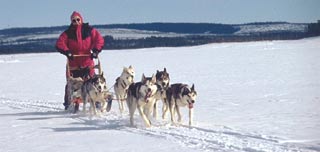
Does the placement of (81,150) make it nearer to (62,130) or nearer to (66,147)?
(66,147)

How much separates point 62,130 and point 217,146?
2.49 meters

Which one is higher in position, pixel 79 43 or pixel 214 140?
pixel 79 43

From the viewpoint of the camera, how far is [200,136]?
6.00 m

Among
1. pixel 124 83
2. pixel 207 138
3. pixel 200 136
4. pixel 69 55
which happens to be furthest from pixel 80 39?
pixel 207 138

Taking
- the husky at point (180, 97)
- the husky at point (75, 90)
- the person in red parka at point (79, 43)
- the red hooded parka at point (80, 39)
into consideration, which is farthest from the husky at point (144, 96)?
the red hooded parka at point (80, 39)

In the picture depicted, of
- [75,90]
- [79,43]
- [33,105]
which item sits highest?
[79,43]

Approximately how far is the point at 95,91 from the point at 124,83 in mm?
495

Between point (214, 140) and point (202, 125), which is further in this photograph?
point (202, 125)

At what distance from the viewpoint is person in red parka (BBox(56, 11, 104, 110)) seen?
8.97 meters

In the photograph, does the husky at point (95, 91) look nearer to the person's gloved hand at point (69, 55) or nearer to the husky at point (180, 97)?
the person's gloved hand at point (69, 55)

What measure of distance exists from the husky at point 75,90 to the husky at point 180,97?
200 centimetres

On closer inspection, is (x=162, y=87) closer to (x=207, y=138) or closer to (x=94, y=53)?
(x=207, y=138)

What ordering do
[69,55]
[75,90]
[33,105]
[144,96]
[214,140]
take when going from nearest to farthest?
1. [214,140]
2. [144,96]
3. [75,90]
4. [69,55]
5. [33,105]

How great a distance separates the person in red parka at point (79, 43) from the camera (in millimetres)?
8969
